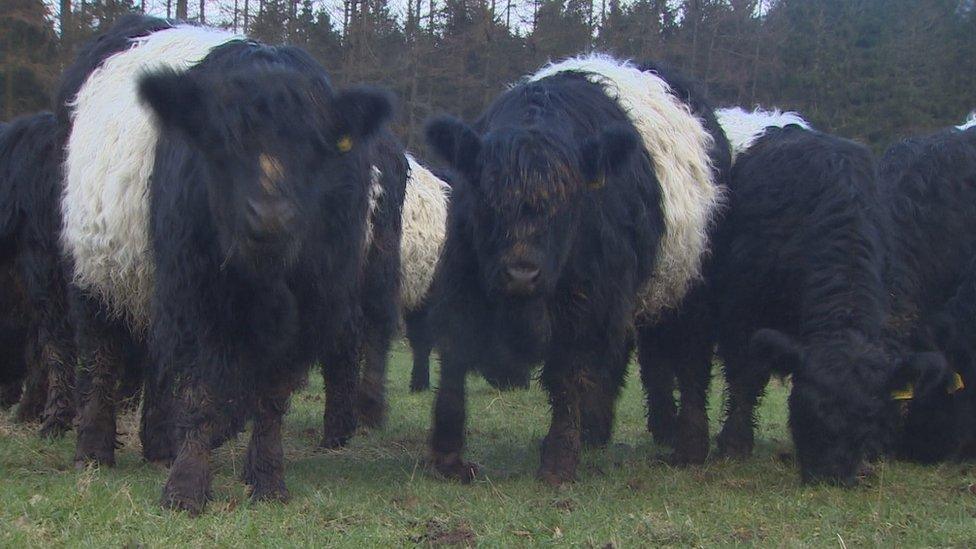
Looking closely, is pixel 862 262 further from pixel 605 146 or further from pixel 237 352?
pixel 237 352

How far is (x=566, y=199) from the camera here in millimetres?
6145

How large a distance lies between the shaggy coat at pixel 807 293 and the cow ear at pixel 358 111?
293cm

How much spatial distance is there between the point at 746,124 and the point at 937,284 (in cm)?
213

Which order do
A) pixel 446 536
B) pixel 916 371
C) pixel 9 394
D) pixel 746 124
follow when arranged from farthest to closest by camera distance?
pixel 9 394 < pixel 746 124 < pixel 916 371 < pixel 446 536

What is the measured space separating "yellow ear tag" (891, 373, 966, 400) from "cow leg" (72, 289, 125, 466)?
505 centimetres

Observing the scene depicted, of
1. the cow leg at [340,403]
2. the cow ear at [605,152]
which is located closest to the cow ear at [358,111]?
the cow ear at [605,152]

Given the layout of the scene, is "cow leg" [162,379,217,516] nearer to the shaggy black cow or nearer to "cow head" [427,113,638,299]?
"cow head" [427,113,638,299]

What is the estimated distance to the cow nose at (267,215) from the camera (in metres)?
4.76

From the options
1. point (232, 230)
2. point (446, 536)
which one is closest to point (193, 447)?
point (232, 230)

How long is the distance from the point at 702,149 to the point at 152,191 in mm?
4246

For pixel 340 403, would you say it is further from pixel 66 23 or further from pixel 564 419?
pixel 66 23

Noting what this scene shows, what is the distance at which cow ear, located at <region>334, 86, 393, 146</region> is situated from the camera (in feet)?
17.6

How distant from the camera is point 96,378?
21.8 feet

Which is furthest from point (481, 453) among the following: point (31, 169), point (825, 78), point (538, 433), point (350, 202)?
point (825, 78)
